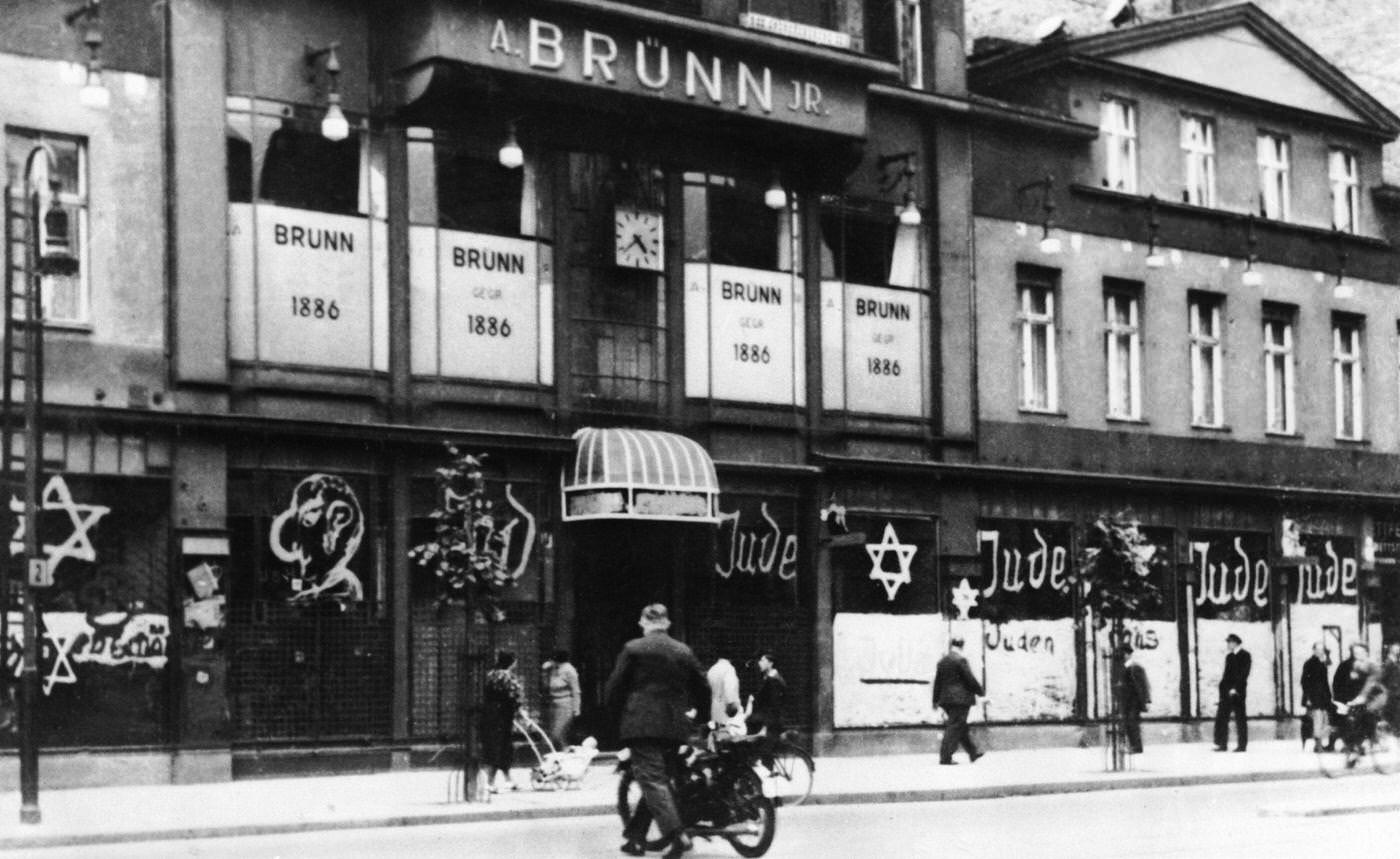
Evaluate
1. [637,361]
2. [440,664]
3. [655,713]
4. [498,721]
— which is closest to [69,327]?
[440,664]

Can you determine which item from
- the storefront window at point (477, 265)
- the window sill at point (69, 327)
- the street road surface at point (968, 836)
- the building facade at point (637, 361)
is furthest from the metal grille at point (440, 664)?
the street road surface at point (968, 836)

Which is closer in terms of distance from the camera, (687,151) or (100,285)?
(100,285)

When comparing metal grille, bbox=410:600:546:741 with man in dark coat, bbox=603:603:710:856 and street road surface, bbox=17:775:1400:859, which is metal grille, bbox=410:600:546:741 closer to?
street road surface, bbox=17:775:1400:859

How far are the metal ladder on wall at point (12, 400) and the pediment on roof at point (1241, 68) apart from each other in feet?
64.3

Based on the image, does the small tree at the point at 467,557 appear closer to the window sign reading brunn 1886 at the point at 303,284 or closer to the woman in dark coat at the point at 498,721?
the woman in dark coat at the point at 498,721

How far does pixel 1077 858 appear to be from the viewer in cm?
1639

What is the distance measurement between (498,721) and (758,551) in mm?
8270

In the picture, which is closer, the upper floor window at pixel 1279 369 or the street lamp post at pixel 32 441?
the street lamp post at pixel 32 441

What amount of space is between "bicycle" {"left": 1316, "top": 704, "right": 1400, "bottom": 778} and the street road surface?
571cm

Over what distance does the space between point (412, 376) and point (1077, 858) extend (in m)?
14.5

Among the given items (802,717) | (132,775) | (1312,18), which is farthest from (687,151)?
(1312,18)

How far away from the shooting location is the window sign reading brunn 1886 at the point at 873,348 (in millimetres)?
33375

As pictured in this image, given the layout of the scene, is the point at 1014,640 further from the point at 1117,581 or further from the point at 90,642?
the point at 90,642

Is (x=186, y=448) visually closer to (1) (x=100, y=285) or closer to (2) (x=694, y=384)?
(1) (x=100, y=285)
